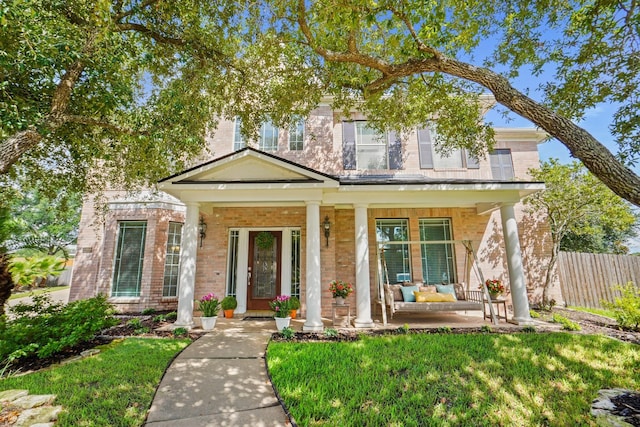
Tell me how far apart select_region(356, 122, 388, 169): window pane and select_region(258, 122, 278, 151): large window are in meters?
2.97

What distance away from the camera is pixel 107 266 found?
9.19 meters

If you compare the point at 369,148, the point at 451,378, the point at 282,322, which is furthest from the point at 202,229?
the point at 451,378

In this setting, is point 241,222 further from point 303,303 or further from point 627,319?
point 627,319

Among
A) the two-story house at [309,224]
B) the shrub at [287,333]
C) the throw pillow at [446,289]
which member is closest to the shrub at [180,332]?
the two-story house at [309,224]

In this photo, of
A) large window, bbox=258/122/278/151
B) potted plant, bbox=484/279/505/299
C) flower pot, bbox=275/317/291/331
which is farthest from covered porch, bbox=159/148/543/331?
large window, bbox=258/122/278/151

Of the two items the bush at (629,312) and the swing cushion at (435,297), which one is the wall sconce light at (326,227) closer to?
the swing cushion at (435,297)

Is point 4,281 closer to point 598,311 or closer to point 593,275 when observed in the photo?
point 598,311

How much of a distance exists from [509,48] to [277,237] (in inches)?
298

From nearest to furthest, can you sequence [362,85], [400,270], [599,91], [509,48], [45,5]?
[45,5] → [599,91] → [509,48] → [362,85] → [400,270]

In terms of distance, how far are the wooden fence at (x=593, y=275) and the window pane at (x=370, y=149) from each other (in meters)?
7.27

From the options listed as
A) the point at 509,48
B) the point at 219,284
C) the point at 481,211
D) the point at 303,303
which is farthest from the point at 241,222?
the point at 509,48

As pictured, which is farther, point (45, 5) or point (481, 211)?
point (481, 211)

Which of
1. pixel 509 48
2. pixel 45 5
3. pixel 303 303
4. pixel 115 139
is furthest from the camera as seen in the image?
pixel 303 303

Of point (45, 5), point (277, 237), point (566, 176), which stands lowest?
point (277, 237)
